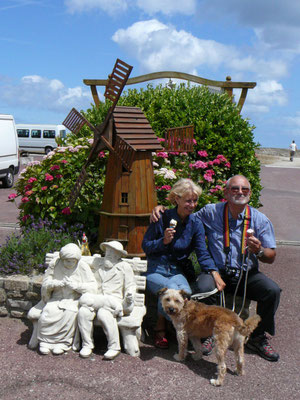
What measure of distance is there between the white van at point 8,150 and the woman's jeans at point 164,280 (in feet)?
40.9

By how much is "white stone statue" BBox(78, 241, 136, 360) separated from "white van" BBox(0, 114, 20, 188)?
12332 millimetres

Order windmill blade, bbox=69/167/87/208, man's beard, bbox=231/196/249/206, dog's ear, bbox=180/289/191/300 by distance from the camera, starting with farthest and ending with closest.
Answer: windmill blade, bbox=69/167/87/208
man's beard, bbox=231/196/249/206
dog's ear, bbox=180/289/191/300

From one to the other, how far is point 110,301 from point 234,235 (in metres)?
1.46

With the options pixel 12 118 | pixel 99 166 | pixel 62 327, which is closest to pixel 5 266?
pixel 62 327

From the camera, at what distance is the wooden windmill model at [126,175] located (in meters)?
5.84

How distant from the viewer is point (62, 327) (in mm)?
4621

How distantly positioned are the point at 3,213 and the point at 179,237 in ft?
29.0

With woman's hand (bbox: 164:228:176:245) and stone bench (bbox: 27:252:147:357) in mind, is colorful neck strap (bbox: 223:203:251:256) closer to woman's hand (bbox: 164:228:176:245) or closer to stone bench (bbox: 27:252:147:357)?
woman's hand (bbox: 164:228:176:245)

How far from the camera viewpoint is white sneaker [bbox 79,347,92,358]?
14.8ft

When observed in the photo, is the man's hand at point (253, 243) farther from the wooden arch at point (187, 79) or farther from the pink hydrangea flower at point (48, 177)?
the wooden arch at point (187, 79)

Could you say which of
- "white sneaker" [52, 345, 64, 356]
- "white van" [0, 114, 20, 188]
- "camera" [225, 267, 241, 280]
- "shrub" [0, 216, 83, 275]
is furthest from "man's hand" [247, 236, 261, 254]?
"white van" [0, 114, 20, 188]

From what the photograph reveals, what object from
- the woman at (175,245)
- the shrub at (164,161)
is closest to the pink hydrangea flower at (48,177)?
the shrub at (164,161)

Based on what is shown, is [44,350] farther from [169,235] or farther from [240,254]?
[240,254]

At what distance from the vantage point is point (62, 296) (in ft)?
15.8
